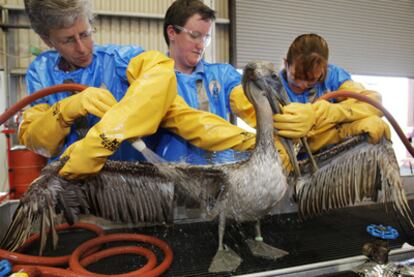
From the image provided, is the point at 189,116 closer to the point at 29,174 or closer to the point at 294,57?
the point at 294,57

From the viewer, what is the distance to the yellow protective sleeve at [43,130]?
2.99 feet

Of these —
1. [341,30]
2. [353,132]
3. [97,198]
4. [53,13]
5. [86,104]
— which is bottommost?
[97,198]

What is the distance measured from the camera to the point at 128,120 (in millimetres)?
775

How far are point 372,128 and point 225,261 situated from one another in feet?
2.03

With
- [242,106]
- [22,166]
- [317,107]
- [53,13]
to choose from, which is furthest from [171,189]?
[22,166]

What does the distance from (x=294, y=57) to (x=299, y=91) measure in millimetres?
163

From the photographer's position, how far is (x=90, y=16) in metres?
1.03

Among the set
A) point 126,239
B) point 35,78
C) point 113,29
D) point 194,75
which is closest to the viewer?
point 126,239

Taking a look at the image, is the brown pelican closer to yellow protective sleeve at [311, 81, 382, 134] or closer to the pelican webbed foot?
the pelican webbed foot

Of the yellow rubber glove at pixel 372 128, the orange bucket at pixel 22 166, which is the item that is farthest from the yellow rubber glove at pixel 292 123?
the orange bucket at pixel 22 166

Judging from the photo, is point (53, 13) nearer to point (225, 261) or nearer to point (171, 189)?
point (171, 189)

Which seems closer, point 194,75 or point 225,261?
point 225,261

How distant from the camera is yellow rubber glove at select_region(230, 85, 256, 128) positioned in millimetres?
1085

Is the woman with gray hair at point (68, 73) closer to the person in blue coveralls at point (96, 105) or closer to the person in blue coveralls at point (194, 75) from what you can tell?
the person in blue coveralls at point (96, 105)
